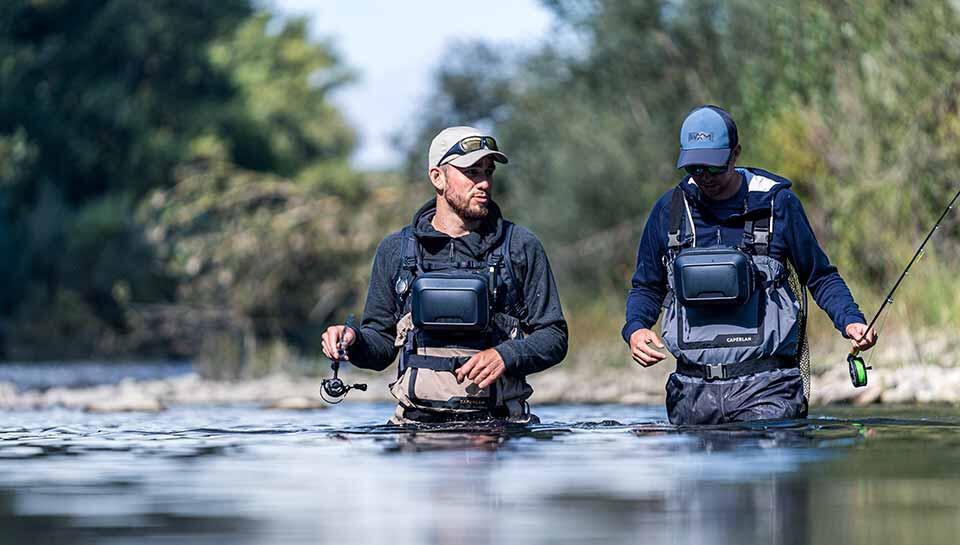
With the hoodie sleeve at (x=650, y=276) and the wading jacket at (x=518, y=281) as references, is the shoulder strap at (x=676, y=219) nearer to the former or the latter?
the hoodie sleeve at (x=650, y=276)

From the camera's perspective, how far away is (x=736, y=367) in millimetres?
7715

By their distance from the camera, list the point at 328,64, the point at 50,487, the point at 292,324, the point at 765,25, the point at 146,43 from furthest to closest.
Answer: the point at 328,64 → the point at 146,43 → the point at 292,324 → the point at 765,25 → the point at 50,487

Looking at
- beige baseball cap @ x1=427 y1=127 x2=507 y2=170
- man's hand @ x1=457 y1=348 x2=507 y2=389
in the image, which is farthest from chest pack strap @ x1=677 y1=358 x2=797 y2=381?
beige baseball cap @ x1=427 y1=127 x2=507 y2=170

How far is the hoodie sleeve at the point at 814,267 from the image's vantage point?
772 centimetres

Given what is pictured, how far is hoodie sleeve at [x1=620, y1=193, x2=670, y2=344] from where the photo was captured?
7.91 metres

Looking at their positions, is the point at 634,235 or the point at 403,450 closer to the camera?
the point at 403,450

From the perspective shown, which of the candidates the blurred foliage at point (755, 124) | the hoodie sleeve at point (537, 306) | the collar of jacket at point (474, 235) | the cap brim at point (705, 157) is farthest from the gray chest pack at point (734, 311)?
the blurred foliage at point (755, 124)

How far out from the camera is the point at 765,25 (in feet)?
76.5

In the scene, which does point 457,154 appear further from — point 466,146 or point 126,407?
point 126,407

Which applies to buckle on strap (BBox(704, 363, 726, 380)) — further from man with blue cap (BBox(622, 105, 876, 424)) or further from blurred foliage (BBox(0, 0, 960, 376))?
blurred foliage (BBox(0, 0, 960, 376))

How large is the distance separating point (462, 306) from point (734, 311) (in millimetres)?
1131

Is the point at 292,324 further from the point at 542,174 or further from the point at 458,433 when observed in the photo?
the point at 458,433

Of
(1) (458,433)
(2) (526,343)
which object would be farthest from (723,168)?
(1) (458,433)

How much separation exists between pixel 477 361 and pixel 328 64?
6059 cm
